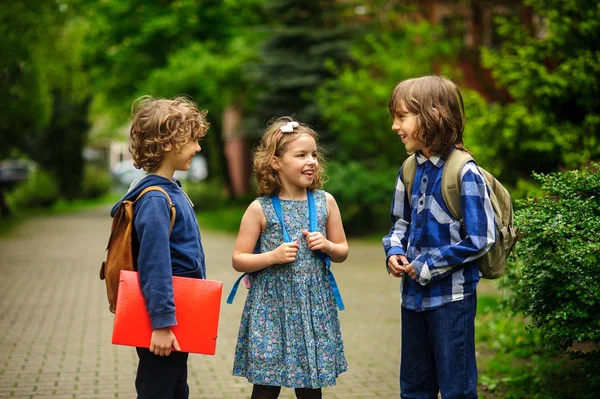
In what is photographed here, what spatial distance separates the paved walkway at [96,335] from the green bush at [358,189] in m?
2.63

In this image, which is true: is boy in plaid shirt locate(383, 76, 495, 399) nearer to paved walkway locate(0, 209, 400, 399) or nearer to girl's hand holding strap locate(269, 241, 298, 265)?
girl's hand holding strap locate(269, 241, 298, 265)

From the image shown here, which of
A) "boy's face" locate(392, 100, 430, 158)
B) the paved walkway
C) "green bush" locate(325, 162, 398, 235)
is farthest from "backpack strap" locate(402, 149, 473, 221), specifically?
"green bush" locate(325, 162, 398, 235)

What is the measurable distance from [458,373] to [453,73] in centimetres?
1455

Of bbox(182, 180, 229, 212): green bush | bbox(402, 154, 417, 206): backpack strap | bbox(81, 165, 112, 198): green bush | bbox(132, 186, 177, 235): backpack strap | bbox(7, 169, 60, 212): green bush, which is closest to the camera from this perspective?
bbox(132, 186, 177, 235): backpack strap

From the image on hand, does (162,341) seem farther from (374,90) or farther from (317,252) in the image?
(374,90)

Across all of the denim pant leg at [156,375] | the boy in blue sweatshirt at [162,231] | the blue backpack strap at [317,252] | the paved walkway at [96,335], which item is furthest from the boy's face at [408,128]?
the paved walkway at [96,335]

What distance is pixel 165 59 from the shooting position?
80.3ft

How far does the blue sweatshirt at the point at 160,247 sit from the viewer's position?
315 centimetres

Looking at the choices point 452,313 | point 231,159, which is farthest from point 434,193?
point 231,159

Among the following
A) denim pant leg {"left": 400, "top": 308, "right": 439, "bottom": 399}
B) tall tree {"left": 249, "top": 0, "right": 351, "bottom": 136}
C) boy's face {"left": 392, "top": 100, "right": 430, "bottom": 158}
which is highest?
tall tree {"left": 249, "top": 0, "right": 351, "bottom": 136}

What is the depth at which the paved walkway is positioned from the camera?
5441 mm

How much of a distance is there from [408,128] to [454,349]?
991 millimetres

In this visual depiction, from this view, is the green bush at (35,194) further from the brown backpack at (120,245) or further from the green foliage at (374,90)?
the brown backpack at (120,245)

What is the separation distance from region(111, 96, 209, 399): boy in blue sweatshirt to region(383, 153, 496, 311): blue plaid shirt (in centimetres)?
95
